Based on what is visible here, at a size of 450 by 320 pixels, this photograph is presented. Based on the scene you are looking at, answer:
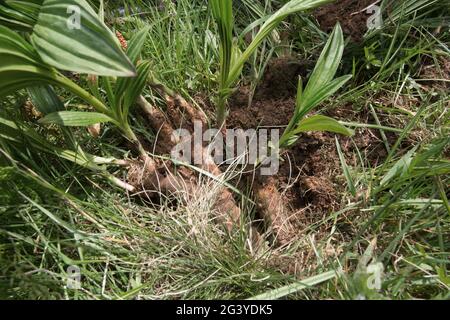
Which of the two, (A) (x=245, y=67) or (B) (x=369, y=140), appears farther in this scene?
(A) (x=245, y=67)

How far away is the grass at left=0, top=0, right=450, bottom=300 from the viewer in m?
1.09

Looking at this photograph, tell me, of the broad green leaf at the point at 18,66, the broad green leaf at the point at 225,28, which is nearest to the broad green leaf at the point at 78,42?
the broad green leaf at the point at 18,66

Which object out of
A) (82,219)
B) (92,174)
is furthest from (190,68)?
(82,219)

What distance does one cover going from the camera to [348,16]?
148 cm

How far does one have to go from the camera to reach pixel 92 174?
128 cm

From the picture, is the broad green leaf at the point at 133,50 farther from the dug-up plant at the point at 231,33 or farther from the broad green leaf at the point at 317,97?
the broad green leaf at the point at 317,97

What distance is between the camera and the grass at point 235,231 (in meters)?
1.09

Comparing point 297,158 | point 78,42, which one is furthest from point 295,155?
point 78,42

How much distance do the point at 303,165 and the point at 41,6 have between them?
73 cm

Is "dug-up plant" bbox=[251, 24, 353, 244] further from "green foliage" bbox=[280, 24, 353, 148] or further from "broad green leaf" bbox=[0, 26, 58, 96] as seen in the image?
"broad green leaf" bbox=[0, 26, 58, 96]

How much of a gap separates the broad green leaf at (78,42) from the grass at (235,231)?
24cm

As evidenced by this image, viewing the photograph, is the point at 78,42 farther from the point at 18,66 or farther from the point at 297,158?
the point at 297,158
